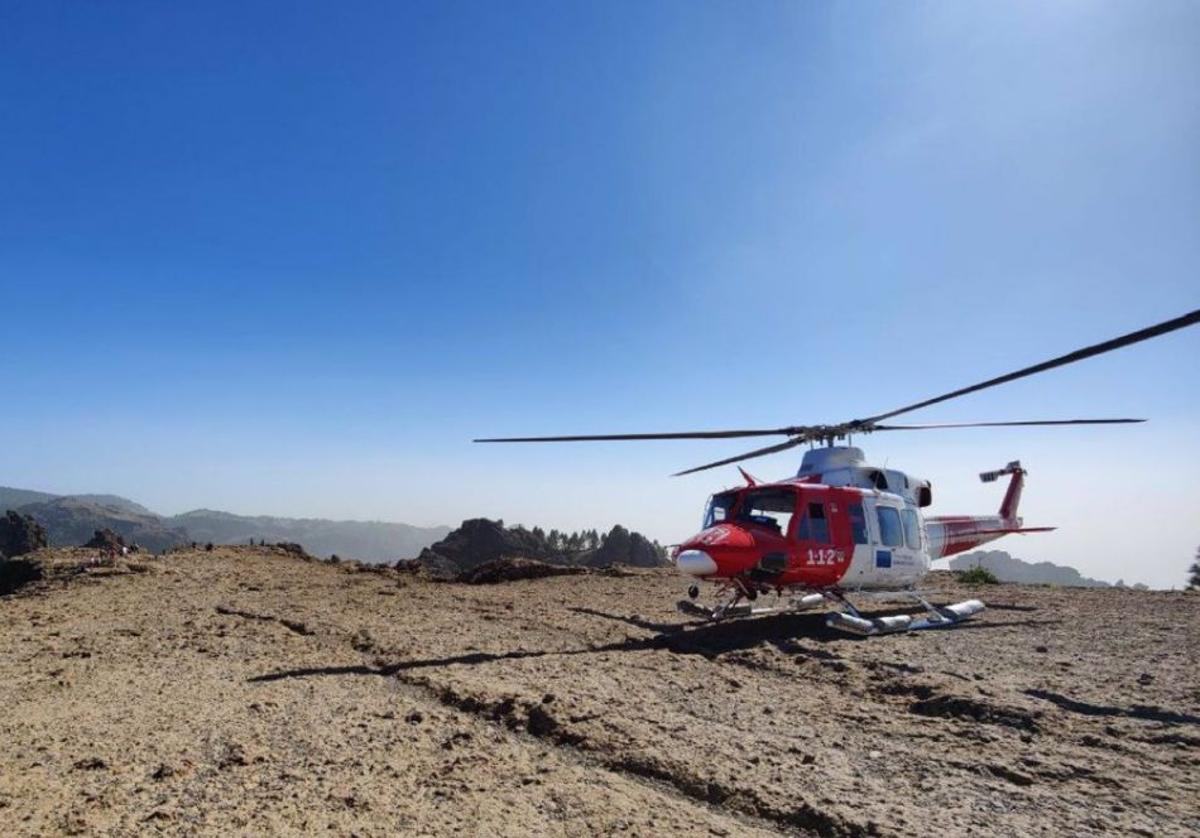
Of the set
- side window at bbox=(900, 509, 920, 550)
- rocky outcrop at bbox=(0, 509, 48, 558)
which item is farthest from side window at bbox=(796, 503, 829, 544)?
rocky outcrop at bbox=(0, 509, 48, 558)

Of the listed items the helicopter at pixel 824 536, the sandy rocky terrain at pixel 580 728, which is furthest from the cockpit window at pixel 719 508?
the sandy rocky terrain at pixel 580 728

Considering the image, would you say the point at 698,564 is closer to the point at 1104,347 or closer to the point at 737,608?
the point at 737,608

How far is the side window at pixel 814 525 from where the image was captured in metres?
11.0

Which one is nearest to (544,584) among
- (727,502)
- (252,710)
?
(727,502)

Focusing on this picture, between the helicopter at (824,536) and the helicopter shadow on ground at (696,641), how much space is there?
374 mm

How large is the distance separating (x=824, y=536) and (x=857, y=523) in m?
1.00

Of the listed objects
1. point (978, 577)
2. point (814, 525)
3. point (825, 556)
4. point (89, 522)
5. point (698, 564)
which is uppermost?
point (814, 525)

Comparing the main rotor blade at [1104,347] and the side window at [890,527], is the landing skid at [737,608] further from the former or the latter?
the main rotor blade at [1104,347]

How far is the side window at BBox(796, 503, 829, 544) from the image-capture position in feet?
36.1

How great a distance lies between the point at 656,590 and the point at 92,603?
39.8 feet

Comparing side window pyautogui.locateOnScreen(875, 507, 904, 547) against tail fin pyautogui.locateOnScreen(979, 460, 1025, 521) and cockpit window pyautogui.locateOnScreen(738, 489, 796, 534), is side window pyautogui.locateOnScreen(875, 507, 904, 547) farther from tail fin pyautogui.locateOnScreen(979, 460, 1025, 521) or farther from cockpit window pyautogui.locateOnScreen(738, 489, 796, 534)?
tail fin pyautogui.locateOnScreen(979, 460, 1025, 521)

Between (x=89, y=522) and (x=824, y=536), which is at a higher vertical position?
(x=824, y=536)

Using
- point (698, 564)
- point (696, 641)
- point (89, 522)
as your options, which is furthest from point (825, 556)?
point (89, 522)

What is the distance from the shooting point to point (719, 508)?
11664mm
